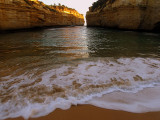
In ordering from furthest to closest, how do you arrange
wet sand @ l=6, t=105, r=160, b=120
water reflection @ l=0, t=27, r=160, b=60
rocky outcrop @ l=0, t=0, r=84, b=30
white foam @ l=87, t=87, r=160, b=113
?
rocky outcrop @ l=0, t=0, r=84, b=30, water reflection @ l=0, t=27, r=160, b=60, white foam @ l=87, t=87, r=160, b=113, wet sand @ l=6, t=105, r=160, b=120

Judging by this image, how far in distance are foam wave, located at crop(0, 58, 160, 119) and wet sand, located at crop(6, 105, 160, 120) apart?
0.32ft

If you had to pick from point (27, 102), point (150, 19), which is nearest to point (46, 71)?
point (27, 102)

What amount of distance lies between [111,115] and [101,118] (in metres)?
0.15

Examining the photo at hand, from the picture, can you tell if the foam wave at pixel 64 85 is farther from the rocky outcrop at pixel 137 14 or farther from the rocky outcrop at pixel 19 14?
the rocky outcrop at pixel 19 14

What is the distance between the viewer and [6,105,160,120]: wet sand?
121 centimetres

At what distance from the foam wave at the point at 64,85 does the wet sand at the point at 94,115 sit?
0.10m

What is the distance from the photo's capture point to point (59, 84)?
6.15ft

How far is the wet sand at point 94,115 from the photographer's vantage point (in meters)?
1.21

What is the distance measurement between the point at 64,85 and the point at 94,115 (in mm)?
799

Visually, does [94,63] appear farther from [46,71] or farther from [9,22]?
[9,22]

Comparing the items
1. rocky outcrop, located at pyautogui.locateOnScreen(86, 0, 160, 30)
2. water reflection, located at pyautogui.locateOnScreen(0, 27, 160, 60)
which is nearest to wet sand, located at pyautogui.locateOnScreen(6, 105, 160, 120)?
water reflection, located at pyautogui.locateOnScreen(0, 27, 160, 60)

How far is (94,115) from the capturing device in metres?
1.25

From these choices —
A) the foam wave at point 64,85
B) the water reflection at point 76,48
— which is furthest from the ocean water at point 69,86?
the water reflection at point 76,48

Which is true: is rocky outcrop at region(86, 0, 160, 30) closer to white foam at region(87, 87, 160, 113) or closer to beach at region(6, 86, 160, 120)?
white foam at region(87, 87, 160, 113)
